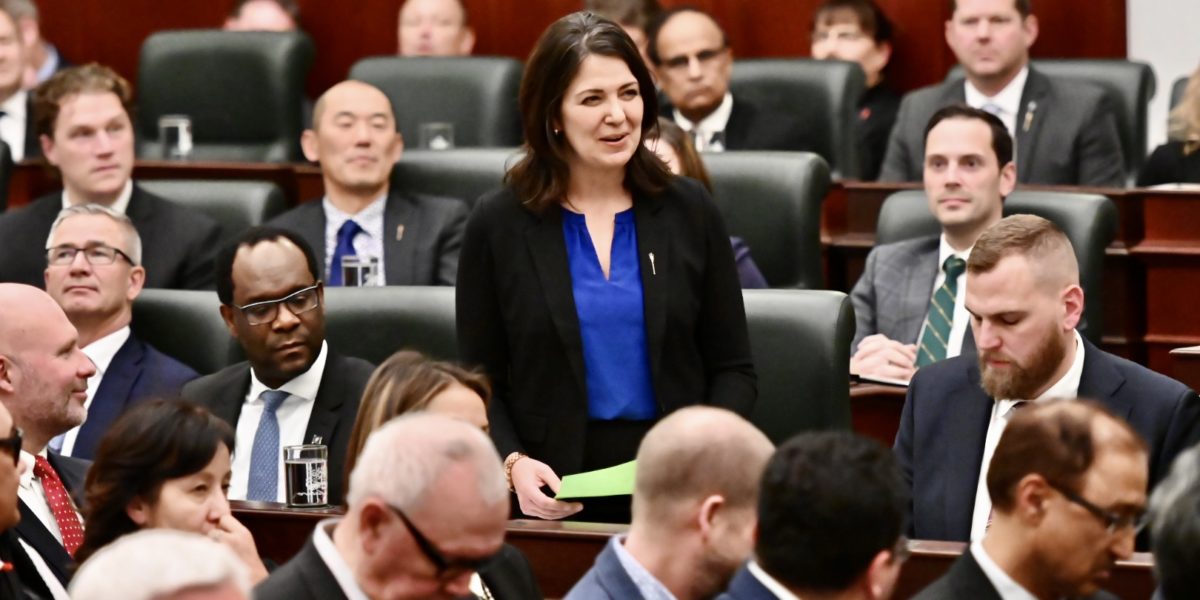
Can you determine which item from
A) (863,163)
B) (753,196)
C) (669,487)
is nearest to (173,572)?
(669,487)

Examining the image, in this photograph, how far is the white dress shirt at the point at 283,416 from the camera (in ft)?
10.2

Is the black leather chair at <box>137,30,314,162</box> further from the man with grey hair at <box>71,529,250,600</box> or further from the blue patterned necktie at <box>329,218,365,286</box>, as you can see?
the man with grey hair at <box>71,529,250,600</box>

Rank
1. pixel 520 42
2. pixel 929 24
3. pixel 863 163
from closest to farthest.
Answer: pixel 863 163 → pixel 929 24 → pixel 520 42

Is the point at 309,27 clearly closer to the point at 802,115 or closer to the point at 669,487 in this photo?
the point at 802,115

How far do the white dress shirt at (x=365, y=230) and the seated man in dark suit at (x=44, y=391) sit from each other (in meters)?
1.43

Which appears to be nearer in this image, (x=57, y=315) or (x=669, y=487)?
(x=669, y=487)

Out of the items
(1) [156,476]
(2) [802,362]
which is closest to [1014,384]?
(2) [802,362]

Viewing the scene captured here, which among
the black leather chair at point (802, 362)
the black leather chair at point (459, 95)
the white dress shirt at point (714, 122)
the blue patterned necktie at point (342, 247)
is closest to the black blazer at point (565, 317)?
the black leather chair at point (802, 362)

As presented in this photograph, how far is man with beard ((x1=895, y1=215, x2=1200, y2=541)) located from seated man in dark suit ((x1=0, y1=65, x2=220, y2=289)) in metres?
1.91

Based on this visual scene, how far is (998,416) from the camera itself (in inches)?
106

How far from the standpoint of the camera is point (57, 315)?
2.86m

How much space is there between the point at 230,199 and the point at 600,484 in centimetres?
209

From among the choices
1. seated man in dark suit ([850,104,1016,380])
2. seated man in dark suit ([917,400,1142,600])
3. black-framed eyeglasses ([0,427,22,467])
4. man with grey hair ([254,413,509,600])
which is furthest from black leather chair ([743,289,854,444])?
man with grey hair ([254,413,509,600])

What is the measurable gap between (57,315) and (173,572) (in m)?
1.54
